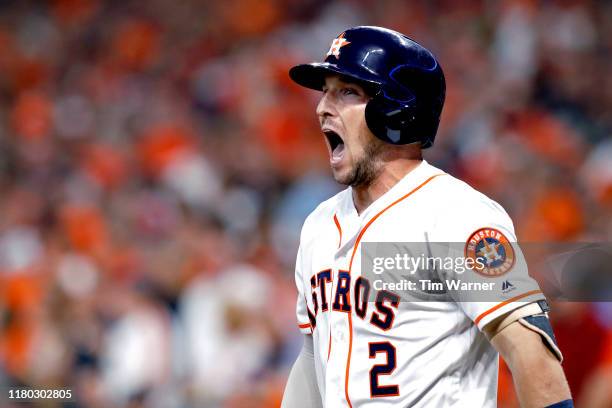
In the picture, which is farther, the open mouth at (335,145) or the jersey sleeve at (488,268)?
the open mouth at (335,145)

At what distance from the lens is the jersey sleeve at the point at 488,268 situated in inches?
91.9

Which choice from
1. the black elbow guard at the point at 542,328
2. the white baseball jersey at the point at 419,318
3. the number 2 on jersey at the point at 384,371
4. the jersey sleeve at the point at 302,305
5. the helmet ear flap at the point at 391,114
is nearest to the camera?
the black elbow guard at the point at 542,328

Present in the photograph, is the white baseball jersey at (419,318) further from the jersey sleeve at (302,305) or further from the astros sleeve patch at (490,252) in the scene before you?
the jersey sleeve at (302,305)

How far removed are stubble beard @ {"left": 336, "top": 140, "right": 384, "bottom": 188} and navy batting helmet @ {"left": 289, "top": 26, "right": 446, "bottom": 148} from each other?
5cm

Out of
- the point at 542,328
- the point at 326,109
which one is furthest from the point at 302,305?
the point at 542,328

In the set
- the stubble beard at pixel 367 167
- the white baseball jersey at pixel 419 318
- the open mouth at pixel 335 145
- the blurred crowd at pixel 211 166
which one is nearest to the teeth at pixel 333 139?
the open mouth at pixel 335 145

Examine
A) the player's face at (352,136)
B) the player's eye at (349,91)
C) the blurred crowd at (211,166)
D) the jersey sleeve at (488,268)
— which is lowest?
the jersey sleeve at (488,268)

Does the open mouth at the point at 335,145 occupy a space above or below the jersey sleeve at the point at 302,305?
above

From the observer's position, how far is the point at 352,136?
9.04 ft

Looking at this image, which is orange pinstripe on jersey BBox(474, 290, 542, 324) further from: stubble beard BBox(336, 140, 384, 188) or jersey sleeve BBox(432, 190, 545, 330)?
stubble beard BBox(336, 140, 384, 188)

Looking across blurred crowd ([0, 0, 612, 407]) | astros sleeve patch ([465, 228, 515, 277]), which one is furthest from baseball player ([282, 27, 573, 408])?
blurred crowd ([0, 0, 612, 407])

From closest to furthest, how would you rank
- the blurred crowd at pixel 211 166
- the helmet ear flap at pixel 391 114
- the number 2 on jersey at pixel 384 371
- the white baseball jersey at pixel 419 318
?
1. the white baseball jersey at pixel 419 318
2. the number 2 on jersey at pixel 384 371
3. the helmet ear flap at pixel 391 114
4. the blurred crowd at pixel 211 166

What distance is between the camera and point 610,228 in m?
5.43

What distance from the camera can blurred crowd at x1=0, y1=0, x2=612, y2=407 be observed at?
6184 mm
